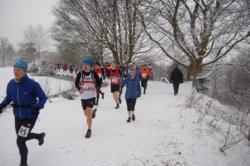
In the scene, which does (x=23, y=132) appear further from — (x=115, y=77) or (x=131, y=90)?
(x=115, y=77)

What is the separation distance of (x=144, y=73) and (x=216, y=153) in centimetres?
660

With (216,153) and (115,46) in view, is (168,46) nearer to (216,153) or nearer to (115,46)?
(115,46)

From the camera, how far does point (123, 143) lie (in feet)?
13.6

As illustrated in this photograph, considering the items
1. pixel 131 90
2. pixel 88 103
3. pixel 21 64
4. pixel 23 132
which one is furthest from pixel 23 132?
pixel 131 90

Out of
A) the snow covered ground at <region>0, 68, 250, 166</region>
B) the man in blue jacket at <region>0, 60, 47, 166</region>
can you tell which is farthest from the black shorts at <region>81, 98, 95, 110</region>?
the man in blue jacket at <region>0, 60, 47, 166</region>

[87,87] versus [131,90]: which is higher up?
[87,87]

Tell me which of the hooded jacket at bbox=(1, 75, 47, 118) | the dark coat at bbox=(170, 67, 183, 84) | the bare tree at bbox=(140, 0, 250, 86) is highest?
the bare tree at bbox=(140, 0, 250, 86)

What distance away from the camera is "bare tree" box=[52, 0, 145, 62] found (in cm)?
1247

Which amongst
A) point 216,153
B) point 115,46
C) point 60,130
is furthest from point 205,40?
point 60,130

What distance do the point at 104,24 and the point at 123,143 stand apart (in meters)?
11.6

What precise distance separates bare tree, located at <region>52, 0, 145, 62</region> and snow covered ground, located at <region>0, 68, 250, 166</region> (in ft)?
28.8

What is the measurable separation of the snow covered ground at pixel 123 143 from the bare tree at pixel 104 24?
346 inches

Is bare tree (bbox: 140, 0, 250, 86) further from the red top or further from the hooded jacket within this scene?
the hooded jacket

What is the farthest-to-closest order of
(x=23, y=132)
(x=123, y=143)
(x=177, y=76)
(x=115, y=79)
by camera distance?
(x=177, y=76) < (x=115, y=79) < (x=123, y=143) < (x=23, y=132)
